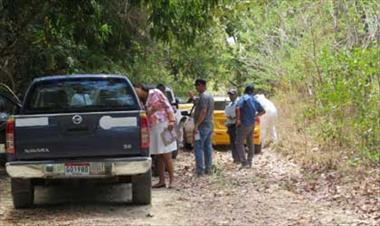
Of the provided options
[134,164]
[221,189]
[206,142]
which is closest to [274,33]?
[206,142]

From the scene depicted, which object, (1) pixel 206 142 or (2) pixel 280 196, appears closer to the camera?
(2) pixel 280 196

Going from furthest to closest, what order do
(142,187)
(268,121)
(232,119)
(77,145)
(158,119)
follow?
(268,121), (232,119), (158,119), (142,187), (77,145)

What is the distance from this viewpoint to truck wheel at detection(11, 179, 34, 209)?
902 cm

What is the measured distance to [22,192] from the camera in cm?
909

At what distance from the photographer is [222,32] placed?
26.8 metres

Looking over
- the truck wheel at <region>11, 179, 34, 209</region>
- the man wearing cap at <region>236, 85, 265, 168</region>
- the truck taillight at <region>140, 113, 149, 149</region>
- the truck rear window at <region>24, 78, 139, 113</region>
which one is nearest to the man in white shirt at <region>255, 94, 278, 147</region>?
the man wearing cap at <region>236, 85, 265, 168</region>

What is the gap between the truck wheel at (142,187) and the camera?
912cm

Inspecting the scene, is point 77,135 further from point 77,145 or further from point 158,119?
point 158,119

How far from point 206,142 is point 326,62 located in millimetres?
2675

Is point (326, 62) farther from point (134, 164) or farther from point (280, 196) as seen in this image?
point (134, 164)

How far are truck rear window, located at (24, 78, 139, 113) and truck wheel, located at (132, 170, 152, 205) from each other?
0.94 m

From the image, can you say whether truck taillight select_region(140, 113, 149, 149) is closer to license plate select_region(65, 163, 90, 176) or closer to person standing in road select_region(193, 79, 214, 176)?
license plate select_region(65, 163, 90, 176)

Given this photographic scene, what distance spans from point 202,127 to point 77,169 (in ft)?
13.6

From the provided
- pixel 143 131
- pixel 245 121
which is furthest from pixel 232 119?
pixel 143 131
